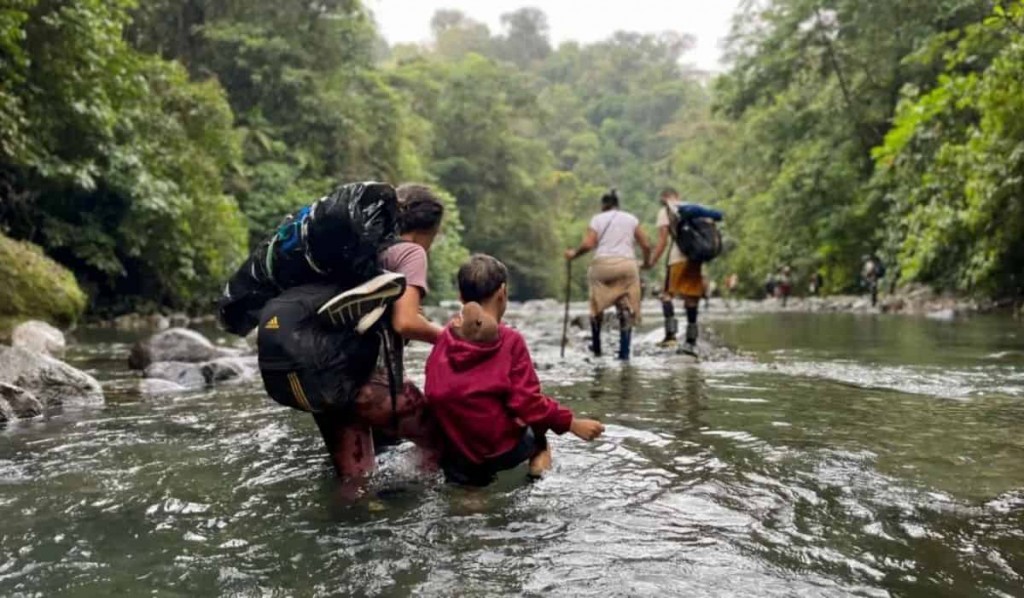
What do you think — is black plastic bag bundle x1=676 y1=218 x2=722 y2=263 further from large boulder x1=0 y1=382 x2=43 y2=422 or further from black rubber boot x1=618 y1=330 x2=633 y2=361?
large boulder x1=0 y1=382 x2=43 y2=422

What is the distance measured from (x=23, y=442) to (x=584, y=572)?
371 centimetres

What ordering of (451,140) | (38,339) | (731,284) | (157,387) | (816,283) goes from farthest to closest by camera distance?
(451,140), (731,284), (816,283), (38,339), (157,387)

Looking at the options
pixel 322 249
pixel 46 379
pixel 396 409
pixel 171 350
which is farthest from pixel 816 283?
pixel 322 249

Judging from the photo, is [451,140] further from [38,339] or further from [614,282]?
[614,282]

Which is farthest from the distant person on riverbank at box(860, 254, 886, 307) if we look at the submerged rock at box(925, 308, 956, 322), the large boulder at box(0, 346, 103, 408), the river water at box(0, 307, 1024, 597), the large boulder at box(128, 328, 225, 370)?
the large boulder at box(0, 346, 103, 408)

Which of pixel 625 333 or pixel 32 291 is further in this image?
pixel 32 291

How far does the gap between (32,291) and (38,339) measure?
2184mm

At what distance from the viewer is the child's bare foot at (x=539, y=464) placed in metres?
3.83

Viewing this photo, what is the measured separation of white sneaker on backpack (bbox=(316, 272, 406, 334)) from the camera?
338 centimetres

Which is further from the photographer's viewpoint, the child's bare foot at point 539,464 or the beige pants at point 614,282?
the beige pants at point 614,282

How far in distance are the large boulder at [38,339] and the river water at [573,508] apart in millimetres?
4205

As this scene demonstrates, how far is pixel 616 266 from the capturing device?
908cm

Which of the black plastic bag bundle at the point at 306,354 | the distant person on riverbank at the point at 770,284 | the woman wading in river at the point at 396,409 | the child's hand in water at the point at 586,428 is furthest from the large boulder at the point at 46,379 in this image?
the distant person on riverbank at the point at 770,284

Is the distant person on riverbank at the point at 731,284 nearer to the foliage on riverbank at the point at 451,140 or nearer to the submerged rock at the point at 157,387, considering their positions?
the foliage on riverbank at the point at 451,140
